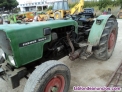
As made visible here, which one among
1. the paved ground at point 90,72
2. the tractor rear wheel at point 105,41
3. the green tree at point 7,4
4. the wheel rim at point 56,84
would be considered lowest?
the paved ground at point 90,72

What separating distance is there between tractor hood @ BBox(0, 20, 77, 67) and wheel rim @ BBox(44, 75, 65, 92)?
1.58 ft

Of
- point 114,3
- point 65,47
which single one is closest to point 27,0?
point 114,3

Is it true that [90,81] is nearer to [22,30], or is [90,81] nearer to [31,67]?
[31,67]

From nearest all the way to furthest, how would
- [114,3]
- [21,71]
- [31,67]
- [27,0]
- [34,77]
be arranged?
[34,77] < [21,71] < [31,67] < [114,3] < [27,0]

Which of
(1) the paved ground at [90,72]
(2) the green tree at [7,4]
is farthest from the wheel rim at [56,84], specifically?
(2) the green tree at [7,4]

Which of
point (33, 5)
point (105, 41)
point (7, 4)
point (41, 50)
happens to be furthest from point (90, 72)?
point (33, 5)

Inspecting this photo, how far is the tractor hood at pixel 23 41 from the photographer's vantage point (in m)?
2.22

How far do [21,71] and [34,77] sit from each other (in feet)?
1.35

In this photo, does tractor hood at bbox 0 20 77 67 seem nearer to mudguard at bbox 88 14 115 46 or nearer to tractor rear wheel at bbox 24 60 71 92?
tractor rear wheel at bbox 24 60 71 92

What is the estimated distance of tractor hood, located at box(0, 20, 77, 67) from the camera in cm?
222

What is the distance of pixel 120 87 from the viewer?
292cm

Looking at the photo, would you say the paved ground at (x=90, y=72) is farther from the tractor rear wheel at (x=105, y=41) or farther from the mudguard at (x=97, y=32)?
the mudguard at (x=97, y=32)

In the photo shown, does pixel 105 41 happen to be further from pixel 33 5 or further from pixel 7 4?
pixel 33 5

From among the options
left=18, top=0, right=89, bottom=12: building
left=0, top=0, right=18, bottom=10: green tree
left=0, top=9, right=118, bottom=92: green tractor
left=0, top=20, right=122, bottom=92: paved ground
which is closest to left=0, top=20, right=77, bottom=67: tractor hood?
left=0, top=9, right=118, bottom=92: green tractor
